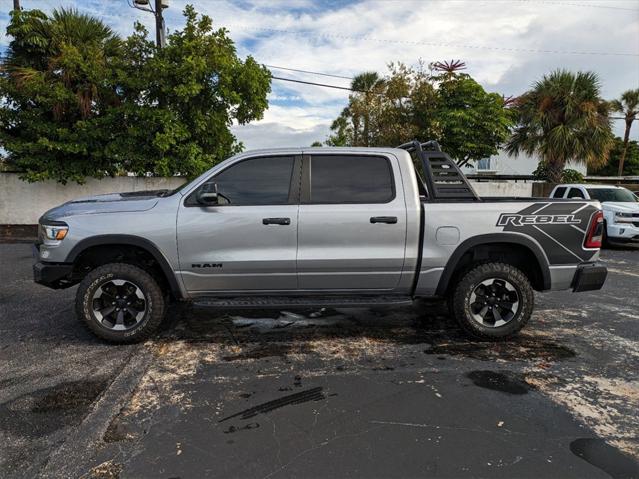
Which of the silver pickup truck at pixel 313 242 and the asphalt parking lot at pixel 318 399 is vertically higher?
the silver pickup truck at pixel 313 242

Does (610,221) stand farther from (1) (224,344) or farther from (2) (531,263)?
(1) (224,344)

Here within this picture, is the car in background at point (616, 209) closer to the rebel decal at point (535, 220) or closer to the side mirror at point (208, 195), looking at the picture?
the rebel decal at point (535, 220)

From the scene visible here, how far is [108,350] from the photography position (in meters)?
4.27

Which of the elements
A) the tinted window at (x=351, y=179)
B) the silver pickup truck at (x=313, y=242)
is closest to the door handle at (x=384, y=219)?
the silver pickup truck at (x=313, y=242)

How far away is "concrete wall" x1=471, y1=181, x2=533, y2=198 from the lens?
18.0 metres

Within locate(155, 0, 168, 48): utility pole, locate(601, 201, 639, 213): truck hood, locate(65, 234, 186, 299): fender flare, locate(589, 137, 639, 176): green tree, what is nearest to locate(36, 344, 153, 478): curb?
locate(65, 234, 186, 299): fender flare

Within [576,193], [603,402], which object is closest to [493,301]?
[603,402]

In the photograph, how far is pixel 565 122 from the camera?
1703 cm

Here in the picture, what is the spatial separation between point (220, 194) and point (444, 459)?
2.91m

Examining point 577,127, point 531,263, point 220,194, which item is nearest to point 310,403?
point 220,194

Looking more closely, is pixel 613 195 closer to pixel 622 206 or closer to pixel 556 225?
pixel 622 206

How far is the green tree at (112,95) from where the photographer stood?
36.6ft

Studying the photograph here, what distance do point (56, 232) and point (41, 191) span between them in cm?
1006

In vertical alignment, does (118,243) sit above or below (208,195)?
below
